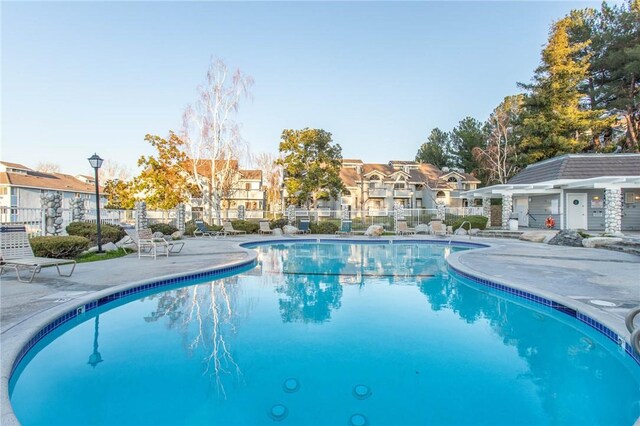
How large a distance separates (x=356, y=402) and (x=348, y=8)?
17.5 metres

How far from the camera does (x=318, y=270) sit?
32.0ft

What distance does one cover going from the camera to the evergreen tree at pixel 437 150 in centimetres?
4784

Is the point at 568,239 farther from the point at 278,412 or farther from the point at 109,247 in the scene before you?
the point at 109,247

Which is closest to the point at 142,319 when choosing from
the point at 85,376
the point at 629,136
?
the point at 85,376

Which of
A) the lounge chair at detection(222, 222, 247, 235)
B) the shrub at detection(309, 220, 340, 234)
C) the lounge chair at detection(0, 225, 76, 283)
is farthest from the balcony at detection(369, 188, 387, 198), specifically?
the lounge chair at detection(0, 225, 76, 283)

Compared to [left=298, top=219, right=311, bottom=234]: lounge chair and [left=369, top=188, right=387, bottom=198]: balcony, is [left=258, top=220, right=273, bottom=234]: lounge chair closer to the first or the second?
[left=298, top=219, right=311, bottom=234]: lounge chair

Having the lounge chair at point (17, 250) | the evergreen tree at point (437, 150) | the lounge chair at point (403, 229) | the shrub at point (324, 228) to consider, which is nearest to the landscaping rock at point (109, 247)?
the lounge chair at point (17, 250)

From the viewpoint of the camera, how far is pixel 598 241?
1277 cm

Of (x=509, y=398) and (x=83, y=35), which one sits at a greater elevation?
(x=83, y=35)

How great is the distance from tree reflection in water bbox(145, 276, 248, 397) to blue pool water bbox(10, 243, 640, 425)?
0.03 metres

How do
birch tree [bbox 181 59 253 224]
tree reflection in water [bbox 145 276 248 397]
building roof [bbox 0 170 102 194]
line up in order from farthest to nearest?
1. building roof [bbox 0 170 102 194]
2. birch tree [bbox 181 59 253 224]
3. tree reflection in water [bbox 145 276 248 397]

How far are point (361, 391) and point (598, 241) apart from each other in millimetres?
13604

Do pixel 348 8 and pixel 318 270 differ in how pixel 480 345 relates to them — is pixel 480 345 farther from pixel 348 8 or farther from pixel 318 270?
pixel 348 8

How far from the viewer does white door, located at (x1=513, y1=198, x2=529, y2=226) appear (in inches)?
878
